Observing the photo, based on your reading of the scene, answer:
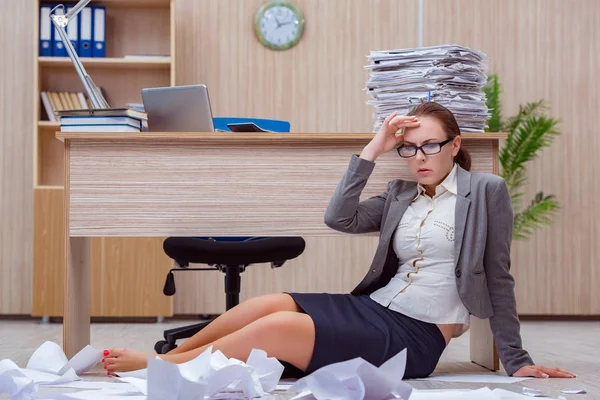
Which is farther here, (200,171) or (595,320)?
(595,320)

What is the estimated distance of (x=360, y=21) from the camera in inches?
196

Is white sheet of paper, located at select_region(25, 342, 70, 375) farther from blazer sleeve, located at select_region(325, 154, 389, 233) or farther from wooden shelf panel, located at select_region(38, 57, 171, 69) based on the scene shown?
wooden shelf panel, located at select_region(38, 57, 171, 69)

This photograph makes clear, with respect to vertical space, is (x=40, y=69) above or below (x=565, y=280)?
above

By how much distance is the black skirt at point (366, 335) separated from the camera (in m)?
2.12

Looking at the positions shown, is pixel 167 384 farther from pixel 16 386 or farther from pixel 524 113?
pixel 524 113

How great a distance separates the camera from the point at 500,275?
88.4 inches

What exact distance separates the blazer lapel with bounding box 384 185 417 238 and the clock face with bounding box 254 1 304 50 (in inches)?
110

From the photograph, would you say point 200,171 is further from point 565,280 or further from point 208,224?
point 565,280

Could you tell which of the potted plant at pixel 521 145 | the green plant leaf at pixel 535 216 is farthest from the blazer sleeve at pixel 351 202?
the green plant leaf at pixel 535 216

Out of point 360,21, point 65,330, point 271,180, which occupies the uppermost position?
point 360,21

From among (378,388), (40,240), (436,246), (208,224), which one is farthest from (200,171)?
(40,240)

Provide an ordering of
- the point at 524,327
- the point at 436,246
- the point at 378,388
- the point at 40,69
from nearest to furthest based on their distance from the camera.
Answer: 1. the point at 378,388
2. the point at 436,246
3. the point at 524,327
4. the point at 40,69

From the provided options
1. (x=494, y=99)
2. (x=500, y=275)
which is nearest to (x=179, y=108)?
(x=500, y=275)

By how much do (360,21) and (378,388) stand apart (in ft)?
11.9
